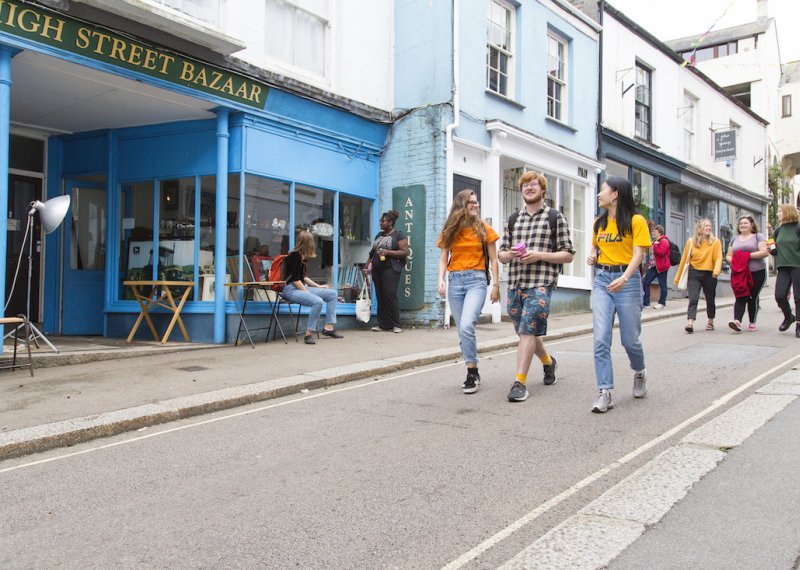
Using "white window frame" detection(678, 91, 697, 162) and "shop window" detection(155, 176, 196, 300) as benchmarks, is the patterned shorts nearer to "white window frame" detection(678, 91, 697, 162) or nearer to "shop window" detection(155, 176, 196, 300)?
"shop window" detection(155, 176, 196, 300)

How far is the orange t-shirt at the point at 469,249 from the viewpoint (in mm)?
6270

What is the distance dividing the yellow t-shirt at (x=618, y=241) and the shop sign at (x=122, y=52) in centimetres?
594

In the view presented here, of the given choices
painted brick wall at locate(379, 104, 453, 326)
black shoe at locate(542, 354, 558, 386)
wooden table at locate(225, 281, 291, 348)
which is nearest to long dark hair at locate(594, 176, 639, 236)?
black shoe at locate(542, 354, 558, 386)

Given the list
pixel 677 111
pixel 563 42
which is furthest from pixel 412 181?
pixel 677 111

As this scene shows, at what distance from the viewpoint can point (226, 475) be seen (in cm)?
406

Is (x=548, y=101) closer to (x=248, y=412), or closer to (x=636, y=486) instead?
(x=248, y=412)

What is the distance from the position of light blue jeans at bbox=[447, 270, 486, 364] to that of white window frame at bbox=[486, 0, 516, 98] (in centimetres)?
769

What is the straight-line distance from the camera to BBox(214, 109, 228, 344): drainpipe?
9617mm

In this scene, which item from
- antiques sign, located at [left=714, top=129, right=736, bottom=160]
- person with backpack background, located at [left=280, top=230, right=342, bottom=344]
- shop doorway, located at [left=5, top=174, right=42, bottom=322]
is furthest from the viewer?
antiques sign, located at [left=714, top=129, right=736, bottom=160]

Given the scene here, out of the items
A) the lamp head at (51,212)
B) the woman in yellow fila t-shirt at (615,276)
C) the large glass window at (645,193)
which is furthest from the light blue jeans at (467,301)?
the large glass window at (645,193)

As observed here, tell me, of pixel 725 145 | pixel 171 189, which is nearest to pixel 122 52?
pixel 171 189

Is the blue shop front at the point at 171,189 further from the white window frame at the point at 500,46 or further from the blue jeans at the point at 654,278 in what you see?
the blue jeans at the point at 654,278

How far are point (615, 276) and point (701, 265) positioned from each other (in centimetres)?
582

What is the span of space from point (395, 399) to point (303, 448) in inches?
65.1
